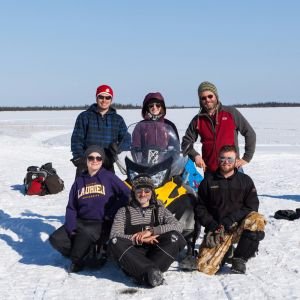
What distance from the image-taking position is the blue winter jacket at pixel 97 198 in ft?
16.1

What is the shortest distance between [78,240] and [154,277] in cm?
91

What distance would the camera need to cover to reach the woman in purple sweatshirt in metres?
4.76

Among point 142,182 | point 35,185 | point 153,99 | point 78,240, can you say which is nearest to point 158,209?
point 142,182

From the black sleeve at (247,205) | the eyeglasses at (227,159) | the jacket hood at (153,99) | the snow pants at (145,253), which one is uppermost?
the jacket hood at (153,99)

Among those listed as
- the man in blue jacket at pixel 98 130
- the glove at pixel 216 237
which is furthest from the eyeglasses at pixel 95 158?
the glove at pixel 216 237

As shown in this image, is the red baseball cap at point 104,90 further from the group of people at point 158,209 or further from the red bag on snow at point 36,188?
the red bag on snow at point 36,188

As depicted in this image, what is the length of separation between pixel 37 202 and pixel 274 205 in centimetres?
376

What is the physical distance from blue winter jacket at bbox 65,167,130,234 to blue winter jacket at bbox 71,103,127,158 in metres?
0.57

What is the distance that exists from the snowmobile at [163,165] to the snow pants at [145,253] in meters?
0.41

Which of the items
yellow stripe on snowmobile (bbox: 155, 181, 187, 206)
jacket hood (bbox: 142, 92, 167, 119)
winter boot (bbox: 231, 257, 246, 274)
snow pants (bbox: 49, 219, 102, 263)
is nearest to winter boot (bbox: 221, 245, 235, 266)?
winter boot (bbox: 231, 257, 246, 274)

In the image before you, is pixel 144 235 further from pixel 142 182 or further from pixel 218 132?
pixel 218 132

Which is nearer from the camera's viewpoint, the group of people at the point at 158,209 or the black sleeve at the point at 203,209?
the group of people at the point at 158,209

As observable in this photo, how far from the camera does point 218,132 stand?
5.06m

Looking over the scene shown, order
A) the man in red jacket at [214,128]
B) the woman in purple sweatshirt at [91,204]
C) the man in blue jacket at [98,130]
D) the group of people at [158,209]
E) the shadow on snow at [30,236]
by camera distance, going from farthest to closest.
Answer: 1. the man in blue jacket at [98,130]
2. the shadow on snow at [30,236]
3. the man in red jacket at [214,128]
4. the woman in purple sweatshirt at [91,204]
5. the group of people at [158,209]
